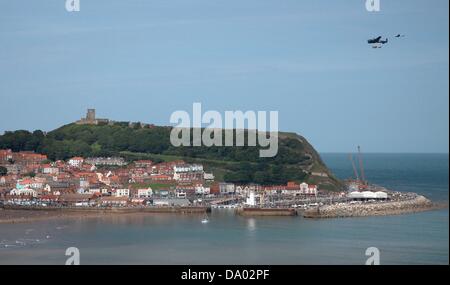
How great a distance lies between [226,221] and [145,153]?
51.0 feet

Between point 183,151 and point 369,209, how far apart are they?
13137 mm

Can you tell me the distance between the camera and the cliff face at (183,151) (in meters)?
33.2

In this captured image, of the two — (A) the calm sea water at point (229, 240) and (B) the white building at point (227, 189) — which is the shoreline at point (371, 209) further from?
(B) the white building at point (227, 189)

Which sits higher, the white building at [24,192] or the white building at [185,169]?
the white building at [185,169]

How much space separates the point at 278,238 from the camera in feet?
61.0

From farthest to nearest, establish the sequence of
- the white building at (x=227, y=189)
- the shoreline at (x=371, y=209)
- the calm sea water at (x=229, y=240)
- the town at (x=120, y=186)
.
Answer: the white building at (x=227, y=189), the town at (x=120, y=186), the shoreline at (x=371, y=209), the calm sea water at (x=229, y=240)

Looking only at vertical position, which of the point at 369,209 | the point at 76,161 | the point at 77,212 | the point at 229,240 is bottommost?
the point at 229,240

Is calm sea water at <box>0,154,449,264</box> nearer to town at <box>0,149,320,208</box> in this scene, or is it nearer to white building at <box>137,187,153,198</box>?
town at <box>0,149,320,208</box>

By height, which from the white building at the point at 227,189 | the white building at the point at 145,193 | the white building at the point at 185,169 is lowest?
the white building at the point at 145,193

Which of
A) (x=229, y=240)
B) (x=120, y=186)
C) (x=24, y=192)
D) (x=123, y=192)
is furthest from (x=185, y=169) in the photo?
(x=229, y=240)

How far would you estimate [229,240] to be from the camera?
1814 cm

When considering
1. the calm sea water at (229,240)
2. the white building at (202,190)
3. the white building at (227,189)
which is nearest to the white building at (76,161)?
the white building at (202,190)

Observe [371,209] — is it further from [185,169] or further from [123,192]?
[185,169]

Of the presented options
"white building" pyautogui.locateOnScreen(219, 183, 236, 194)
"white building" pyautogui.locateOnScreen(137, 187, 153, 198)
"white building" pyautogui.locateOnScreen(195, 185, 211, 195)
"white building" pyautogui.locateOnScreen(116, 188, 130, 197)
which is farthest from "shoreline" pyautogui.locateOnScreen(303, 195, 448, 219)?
"white building" pyautogui.locateOnScreen(116, 188, 130, 197)
